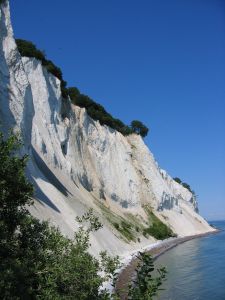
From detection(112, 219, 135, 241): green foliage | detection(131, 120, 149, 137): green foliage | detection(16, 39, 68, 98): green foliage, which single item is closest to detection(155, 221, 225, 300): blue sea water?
detection(112, 219, 135, 241): green foliage

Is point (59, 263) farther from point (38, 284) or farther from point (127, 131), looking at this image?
point (127, 131)

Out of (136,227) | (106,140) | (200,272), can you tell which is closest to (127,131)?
(106,140)

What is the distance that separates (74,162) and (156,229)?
15731 millimetres

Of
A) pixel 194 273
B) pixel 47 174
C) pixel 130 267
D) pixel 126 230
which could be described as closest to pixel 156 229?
pixel 126 230

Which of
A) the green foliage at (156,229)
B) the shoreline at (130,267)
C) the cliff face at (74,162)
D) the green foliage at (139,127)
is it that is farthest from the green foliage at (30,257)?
the green foliage at (139,127)

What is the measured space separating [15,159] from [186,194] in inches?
3700

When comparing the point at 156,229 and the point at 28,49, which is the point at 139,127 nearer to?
the point at 156,229

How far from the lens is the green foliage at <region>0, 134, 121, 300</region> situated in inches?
371

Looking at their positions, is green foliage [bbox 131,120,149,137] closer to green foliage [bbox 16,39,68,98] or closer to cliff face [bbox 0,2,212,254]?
cliff face [bbox 0,2,212,254]

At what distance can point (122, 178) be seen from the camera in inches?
2387

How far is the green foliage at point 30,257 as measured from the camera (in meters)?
9.42

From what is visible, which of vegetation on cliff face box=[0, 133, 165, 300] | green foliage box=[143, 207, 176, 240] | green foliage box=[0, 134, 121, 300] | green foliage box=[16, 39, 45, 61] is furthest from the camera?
green foliage box=[143, 207, 176, 240]

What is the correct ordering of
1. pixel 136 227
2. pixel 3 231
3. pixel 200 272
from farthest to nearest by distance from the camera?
pixel 136 227, pixel 200 272, pixel 3 231

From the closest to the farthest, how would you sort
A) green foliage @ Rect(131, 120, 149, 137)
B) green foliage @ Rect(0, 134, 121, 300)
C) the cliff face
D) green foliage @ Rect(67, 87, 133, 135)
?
green foliage @ Rect(0, 134, 121, 300) → the cliff face → green foliage @ Rect(67, 87, 133, 135) → green foliage @ Rect(131, 120, 149, 137)
